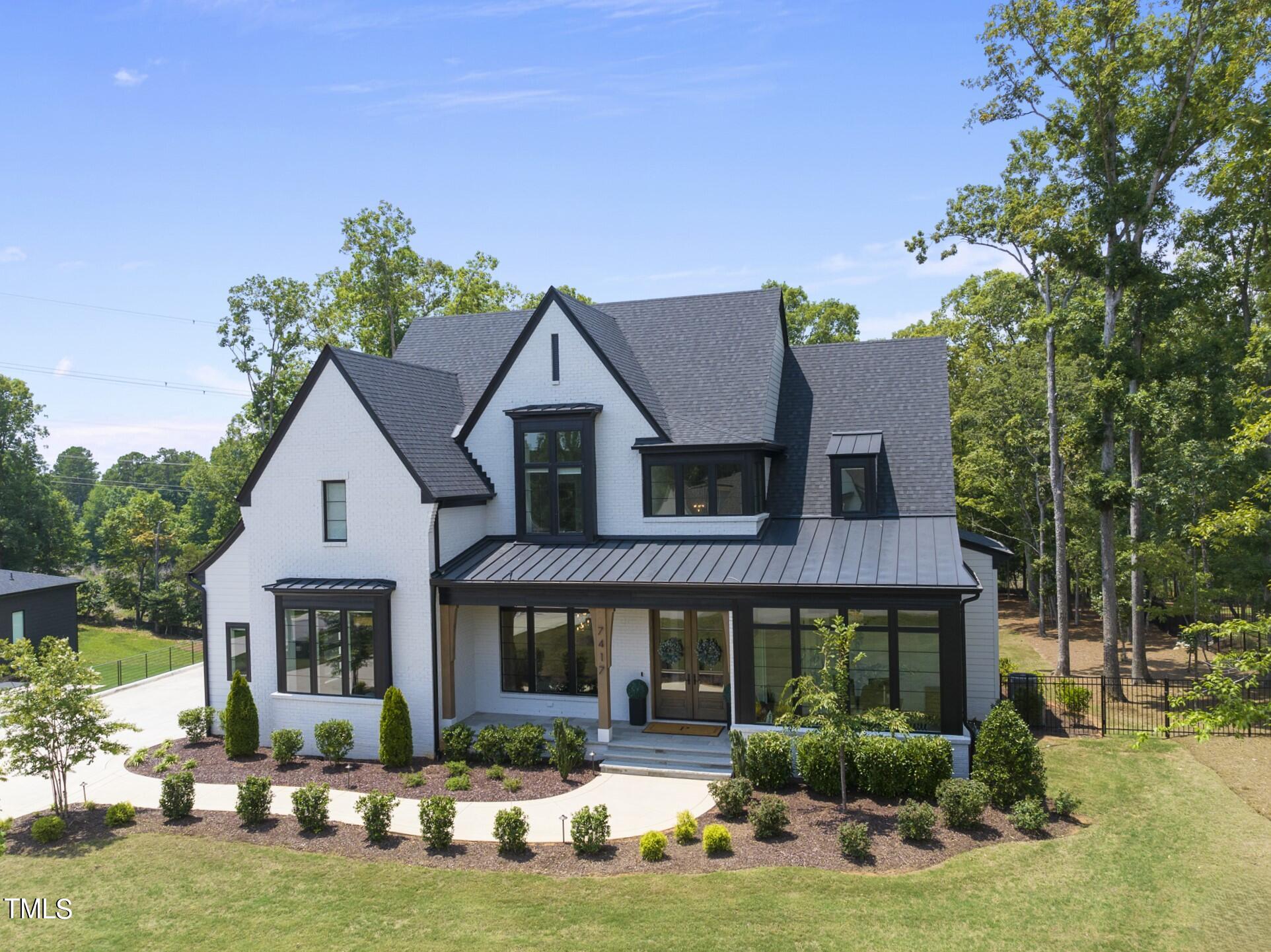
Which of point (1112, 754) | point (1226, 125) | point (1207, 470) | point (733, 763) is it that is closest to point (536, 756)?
point (733, 763)

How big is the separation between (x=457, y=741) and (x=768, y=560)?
7.86 metres

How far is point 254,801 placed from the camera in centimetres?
1464

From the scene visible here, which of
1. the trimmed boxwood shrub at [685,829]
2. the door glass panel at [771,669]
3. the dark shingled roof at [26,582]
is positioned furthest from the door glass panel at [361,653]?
the dark shingled roof at [26,582]

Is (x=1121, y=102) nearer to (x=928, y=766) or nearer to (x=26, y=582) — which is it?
(x=928, y=766)

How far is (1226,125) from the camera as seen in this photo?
2228 centimetres

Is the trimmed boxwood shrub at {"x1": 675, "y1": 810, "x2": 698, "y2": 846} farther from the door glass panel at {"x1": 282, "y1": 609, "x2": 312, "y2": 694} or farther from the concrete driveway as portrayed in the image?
the concrete driveway

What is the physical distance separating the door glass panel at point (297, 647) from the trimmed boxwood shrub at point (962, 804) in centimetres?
1399

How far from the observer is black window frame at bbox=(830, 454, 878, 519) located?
62.5 ft

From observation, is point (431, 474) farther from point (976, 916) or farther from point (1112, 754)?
point (1112, 754)

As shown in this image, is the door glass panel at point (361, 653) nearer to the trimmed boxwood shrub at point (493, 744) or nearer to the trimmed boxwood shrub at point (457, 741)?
the trimmed boxwood shrub at point (457, 741)

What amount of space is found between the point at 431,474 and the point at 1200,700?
21.6 meters

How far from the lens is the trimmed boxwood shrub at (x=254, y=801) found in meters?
14.6

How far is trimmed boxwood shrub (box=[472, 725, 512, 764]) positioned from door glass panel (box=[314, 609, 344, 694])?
375cm

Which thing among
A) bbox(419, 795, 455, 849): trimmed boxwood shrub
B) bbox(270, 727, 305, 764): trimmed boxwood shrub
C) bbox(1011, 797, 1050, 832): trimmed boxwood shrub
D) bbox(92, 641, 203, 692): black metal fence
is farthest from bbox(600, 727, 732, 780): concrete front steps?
bbox(92, 641, 203, 692): black metal fence
